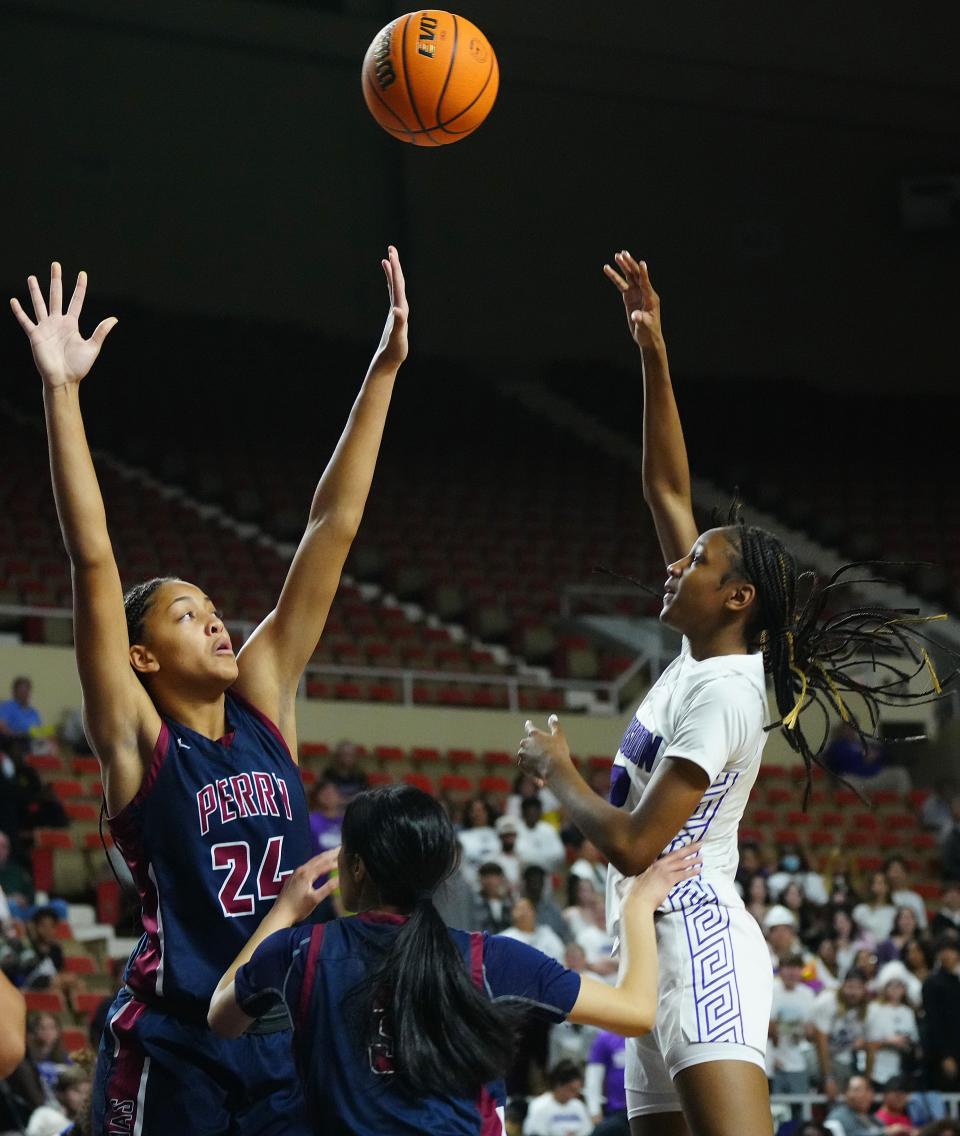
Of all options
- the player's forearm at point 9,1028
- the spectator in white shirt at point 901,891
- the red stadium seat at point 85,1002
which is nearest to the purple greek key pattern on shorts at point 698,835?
the player's forearm at point 9,1028

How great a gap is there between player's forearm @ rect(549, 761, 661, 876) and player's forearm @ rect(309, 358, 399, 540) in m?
0.65

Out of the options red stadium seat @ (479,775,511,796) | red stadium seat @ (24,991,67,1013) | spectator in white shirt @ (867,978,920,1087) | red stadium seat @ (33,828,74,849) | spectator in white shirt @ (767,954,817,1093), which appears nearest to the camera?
red stadium seat @ (24,991,67,1013)

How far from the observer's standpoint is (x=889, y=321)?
856 inches

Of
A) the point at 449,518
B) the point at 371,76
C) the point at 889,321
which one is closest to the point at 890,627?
the point at 371,76

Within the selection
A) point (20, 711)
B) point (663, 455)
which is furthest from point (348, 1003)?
point (20, 711)

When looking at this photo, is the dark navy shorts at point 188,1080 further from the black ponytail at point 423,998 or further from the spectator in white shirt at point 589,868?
the spectator in white shirt at point 589,868

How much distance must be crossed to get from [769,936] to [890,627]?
7180 millimetres

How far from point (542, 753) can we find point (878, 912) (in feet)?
30.1

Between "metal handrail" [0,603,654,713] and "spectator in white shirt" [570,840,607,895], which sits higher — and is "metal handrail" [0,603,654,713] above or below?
above

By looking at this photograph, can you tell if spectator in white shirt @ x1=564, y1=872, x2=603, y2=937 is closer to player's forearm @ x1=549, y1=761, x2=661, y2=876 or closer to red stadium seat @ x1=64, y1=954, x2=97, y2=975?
red stadium seat @ x1=64, y1=954, x2=97, y2=975

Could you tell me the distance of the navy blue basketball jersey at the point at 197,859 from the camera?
124 inches

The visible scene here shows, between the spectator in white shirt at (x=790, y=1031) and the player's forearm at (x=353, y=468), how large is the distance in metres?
6.60

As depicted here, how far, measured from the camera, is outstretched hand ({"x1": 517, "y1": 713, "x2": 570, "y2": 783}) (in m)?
3.51

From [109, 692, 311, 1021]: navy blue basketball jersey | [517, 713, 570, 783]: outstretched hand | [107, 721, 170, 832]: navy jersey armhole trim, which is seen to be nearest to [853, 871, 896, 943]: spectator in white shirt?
[517, 713, 570, 783]: outstretched hand
